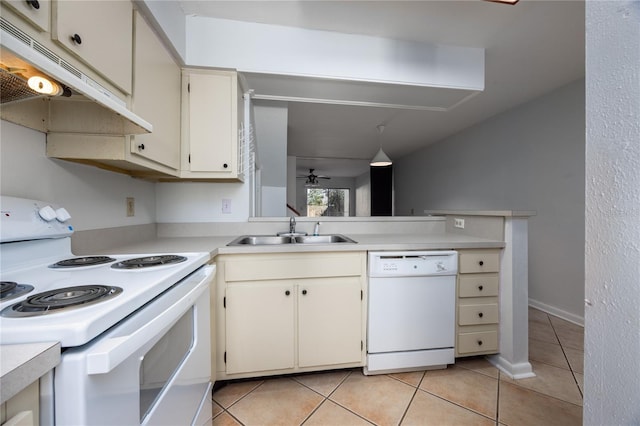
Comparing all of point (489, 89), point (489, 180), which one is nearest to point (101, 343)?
point (489, 89)

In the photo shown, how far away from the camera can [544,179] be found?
112 inches

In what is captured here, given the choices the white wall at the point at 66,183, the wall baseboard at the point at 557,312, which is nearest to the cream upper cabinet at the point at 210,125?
the white wall at the point at 66,183

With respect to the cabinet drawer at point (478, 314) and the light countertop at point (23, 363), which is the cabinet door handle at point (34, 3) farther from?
the cabinet drawer at point (478, 314)

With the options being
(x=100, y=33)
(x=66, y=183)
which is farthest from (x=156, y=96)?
(x=66, y=183)

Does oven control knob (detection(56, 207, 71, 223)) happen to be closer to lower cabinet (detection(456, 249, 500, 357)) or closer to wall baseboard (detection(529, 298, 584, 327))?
lower cabinet (detection(456, 249, 500, 357))

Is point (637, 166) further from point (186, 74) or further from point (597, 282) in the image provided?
point (186, 74)

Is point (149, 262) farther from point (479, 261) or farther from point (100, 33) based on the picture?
point (479, 261)

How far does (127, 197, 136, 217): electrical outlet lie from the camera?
154 cm

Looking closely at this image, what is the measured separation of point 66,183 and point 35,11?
702 mm

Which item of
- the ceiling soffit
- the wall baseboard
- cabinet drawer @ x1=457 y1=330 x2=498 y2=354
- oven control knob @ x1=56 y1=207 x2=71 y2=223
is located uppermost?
the ceiling soffit

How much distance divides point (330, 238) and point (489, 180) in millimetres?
3020

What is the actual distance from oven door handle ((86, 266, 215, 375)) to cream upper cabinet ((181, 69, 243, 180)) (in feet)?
3.70

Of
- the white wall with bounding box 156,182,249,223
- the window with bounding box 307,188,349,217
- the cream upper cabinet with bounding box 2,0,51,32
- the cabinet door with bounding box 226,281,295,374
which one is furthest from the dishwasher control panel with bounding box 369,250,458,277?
the window with bounding box 307,188,349,217

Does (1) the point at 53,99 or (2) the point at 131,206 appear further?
(2) the point at 131,206
